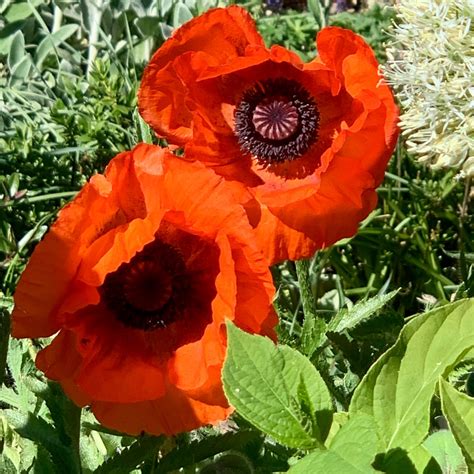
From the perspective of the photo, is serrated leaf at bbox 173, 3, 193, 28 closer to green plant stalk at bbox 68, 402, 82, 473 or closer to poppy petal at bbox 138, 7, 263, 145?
poppy petal at bbox 138, 7, 263, 145

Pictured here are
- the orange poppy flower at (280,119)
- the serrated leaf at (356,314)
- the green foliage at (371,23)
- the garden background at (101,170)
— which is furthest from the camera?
the green foliage at (371,23)

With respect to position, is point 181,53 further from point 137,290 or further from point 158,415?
point 158,415

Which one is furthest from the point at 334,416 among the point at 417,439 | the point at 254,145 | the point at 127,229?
the point at 254,145

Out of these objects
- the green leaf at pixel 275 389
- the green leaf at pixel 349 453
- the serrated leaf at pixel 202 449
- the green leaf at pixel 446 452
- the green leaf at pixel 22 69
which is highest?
the green leaf at pixel 349 453

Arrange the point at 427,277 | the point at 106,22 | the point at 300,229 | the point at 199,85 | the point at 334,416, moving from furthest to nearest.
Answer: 1. the point at 106,22
2. the point at 427,277
3. the point at 199,85
4. the point at 300,229
5. the point at 334,416

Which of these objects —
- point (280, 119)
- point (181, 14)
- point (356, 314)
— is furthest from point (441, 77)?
point (181, 14)

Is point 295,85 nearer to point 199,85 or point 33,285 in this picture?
point 199,85

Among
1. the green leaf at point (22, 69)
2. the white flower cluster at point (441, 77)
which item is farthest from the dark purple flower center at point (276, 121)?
the green leaf at point (22, 69)

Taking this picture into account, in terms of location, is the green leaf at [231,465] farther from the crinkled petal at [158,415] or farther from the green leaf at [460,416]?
the green leaf at [460,416]
